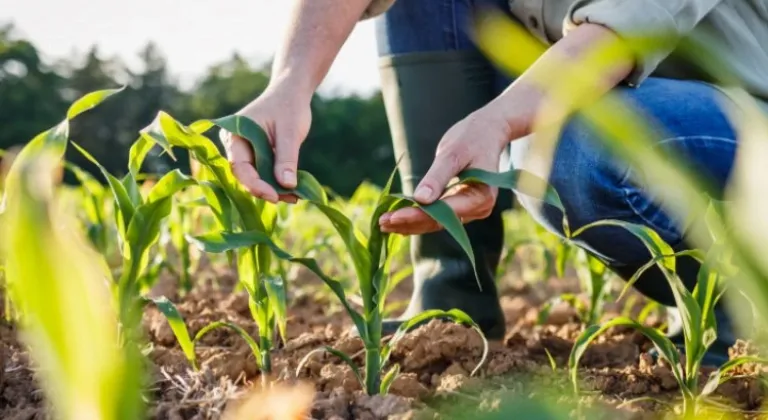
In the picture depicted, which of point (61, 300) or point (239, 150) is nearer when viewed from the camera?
point (61, 300)

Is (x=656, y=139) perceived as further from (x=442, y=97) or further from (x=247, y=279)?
(x=247, y=279)

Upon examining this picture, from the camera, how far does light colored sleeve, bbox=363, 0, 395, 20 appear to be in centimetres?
185

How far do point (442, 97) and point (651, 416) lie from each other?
1.00 meters

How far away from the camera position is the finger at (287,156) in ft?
4.35

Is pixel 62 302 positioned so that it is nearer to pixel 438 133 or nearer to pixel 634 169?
pixel 634 169

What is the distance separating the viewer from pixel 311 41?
1.62 metres

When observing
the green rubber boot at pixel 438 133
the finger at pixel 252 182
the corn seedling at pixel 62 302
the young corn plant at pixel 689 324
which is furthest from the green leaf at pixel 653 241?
the corn seedling at pixel 62 302

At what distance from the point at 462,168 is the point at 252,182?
29 centimetres

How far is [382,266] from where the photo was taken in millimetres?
1384

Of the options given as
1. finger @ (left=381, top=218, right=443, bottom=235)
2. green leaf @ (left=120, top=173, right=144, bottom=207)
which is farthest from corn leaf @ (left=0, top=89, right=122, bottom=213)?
finger @ (left=381, top=218, right=443, bottom=235)

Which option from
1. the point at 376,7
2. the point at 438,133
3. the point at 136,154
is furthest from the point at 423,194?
the point at 438,133

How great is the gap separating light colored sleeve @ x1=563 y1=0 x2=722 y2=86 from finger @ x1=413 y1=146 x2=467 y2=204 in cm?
36

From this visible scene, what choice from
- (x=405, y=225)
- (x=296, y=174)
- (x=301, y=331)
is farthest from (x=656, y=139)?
(x=301, y=331)

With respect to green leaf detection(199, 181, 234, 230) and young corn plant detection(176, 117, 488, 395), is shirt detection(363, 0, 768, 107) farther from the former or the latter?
green leaf detection(199, 181, 234, 230)
